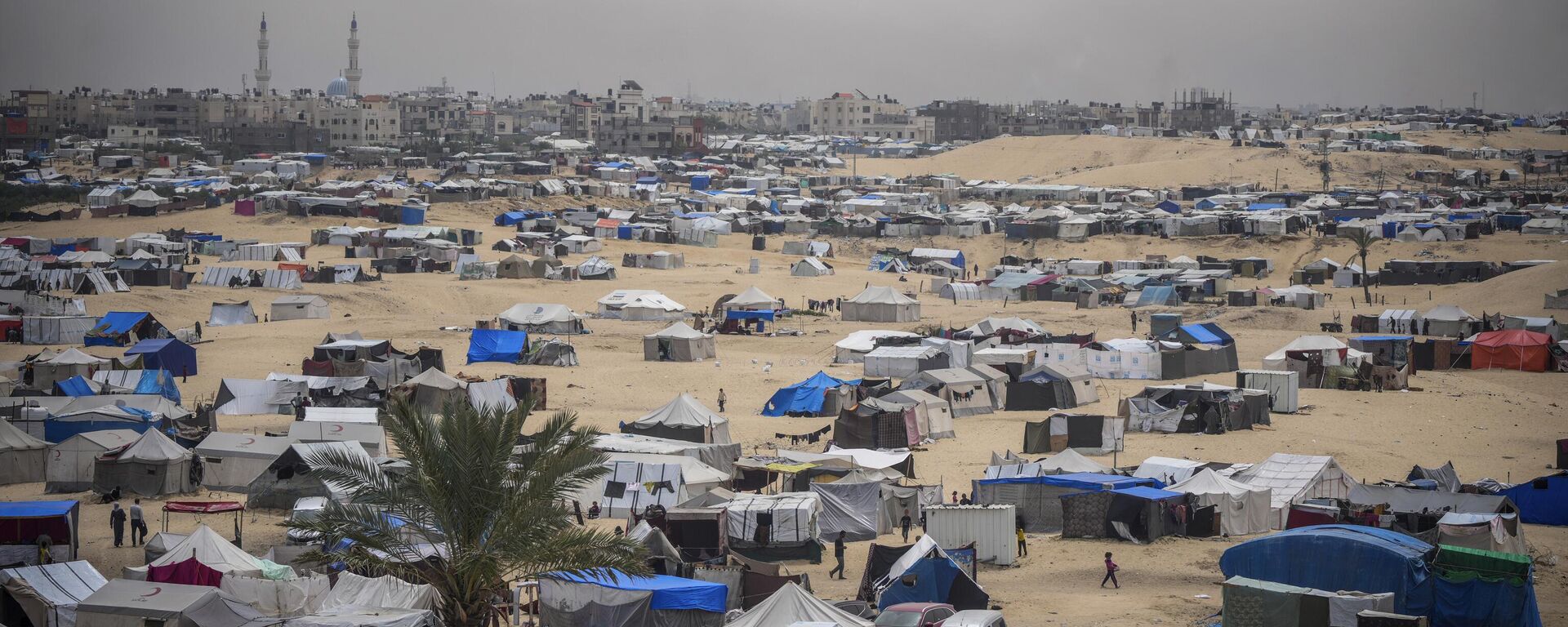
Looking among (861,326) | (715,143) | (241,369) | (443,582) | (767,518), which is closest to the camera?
(443,582)

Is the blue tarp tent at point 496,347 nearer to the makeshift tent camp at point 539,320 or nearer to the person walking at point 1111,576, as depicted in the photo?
the makeshift tent camp at point 539,320

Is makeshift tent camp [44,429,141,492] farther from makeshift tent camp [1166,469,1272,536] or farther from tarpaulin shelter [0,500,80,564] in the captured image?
makeshift tent camp [1166,469,1272,536]

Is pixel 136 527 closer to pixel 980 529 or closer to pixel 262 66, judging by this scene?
pixel 980 529

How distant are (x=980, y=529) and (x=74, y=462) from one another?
12.2m

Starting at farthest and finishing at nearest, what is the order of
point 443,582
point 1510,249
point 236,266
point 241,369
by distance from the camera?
point 1510,249, point 236,266, point 241,369, point 443,582

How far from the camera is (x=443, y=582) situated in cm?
1313

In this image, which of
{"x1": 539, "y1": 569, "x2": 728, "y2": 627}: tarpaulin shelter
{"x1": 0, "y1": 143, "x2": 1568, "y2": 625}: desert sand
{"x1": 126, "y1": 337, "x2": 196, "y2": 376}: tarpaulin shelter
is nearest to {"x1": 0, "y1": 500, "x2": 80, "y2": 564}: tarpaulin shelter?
{"x1": 0, "y1": 143, "x2": 1568, "y2": 625}: desert sand

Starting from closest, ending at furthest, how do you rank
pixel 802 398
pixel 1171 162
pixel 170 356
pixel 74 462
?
pixel 74 462
pixel 802 398
pixel 170 356
pixel 1171 162

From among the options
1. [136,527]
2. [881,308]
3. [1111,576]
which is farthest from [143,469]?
[881,308]

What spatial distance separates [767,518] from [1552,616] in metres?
Result: 8.01

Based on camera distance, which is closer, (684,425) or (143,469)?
(143,469)

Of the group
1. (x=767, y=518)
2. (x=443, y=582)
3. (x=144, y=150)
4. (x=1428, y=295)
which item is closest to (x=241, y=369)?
(x=767, y=518)

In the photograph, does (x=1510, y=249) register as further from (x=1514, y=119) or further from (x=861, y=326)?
(x=1514, y=119)

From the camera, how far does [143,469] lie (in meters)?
19.9
